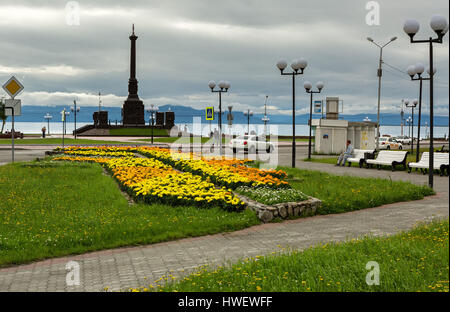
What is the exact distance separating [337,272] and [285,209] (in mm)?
4328

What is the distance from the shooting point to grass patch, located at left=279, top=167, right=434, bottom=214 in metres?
10.2

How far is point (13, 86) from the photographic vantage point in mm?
17734

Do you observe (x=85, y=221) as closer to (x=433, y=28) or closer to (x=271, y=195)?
(x=271, y=195)

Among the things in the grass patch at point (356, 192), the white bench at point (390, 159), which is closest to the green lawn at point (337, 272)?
the grass patch at point (356, 192)

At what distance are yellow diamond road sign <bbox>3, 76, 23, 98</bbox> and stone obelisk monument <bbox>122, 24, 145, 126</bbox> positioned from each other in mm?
49655

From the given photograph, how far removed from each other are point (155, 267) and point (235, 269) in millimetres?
1255

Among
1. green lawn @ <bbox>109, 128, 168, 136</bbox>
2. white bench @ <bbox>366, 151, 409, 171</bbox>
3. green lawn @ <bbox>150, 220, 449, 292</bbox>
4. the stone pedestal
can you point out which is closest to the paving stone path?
green lawn @ <bbox>150, 220, 449, 292</bbox>

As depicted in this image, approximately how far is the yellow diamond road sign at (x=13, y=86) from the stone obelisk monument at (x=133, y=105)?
49655 mm

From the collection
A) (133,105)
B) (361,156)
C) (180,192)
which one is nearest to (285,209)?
(180,192)

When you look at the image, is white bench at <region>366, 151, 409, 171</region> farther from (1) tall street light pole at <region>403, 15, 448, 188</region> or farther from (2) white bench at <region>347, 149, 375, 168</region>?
(1) tall street light pole at <region>403, 15, 448, 188</region>

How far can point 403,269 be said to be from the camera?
4.87m

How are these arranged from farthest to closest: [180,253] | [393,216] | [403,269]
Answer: [393,216]
[180,253]
[403,269]
